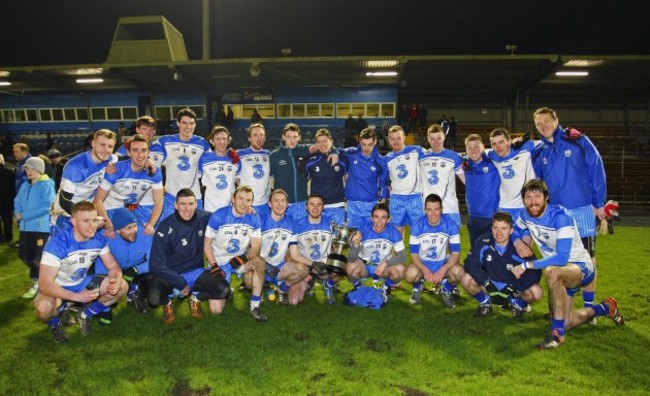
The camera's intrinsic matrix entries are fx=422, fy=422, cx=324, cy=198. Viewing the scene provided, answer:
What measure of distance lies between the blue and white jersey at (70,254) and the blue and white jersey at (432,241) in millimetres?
4010

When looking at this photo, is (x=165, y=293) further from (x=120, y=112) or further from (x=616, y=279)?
(x=120, y=112)

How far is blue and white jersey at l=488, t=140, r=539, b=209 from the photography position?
19.8 feet

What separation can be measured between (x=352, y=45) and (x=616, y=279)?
33169 mm

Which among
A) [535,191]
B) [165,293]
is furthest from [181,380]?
[535,191]

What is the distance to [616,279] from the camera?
7.00m

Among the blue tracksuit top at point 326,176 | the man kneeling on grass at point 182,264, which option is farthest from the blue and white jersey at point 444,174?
the man kneeling on grass at point 182,264

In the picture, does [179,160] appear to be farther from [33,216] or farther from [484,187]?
[484,187]

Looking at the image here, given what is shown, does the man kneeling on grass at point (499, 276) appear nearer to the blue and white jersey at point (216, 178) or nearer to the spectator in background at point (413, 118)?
the blue and white jersey at point (216, 178)

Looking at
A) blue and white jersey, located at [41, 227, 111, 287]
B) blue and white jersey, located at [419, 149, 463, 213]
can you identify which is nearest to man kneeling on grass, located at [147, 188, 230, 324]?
blue and white jersey, located at [41, 227, 111, 287]

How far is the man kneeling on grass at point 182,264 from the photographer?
5.28 metres

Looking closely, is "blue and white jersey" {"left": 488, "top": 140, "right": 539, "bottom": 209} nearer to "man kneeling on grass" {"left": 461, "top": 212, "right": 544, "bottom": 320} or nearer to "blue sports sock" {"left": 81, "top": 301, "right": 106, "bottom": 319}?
"man kneeling on grass" {"left": 461, "top": 212, "right": 544, "bottom": 320}

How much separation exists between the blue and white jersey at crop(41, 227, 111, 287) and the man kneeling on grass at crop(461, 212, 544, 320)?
4561 mm

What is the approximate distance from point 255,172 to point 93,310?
3.25 m

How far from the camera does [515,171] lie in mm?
6059
